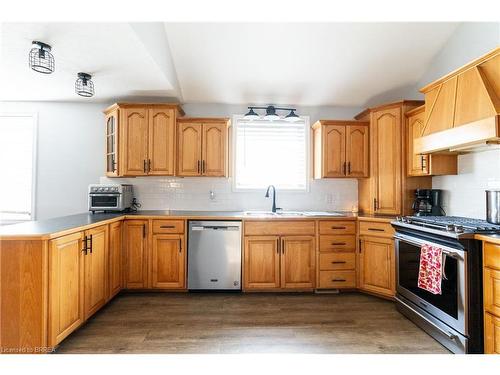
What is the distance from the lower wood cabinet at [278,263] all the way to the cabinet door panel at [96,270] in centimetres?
150

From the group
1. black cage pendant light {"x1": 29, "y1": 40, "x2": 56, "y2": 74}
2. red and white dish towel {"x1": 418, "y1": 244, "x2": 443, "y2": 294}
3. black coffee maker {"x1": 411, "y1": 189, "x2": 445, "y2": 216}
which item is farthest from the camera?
black coffee maker {"x1": 411, "y1": 189, "x2": 445, "y2": 216}

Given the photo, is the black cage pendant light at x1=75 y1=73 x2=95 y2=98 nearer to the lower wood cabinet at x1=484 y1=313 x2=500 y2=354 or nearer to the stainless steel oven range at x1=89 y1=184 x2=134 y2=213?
the stainless steel oven range at x1=89 y1=184 x2=134 y2=213

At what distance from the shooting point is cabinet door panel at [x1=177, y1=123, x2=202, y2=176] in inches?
149

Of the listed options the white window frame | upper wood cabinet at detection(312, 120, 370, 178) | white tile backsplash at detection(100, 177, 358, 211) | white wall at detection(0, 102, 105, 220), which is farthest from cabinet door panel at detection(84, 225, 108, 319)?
upper wood cabinet at detection(312, 120, 370, 178)

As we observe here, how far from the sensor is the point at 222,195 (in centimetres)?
417

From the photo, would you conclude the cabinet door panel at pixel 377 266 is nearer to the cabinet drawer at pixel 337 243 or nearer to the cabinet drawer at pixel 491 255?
the cabinet drawer at pixel 337 243

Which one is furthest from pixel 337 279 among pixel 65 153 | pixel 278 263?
pixel 65 153

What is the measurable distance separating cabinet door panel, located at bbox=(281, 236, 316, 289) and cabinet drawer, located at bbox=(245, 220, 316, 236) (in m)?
0.07

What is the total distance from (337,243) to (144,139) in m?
2.76

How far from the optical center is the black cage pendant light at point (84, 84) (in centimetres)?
309

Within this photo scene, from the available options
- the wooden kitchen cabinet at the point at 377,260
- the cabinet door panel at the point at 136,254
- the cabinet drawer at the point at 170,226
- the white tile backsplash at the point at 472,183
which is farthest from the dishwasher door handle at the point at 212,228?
the white tile backsplash at the point at 472,183

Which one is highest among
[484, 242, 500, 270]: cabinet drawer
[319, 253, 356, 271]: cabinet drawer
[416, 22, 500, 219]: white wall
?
[416, 22, 500, 219]: white wall

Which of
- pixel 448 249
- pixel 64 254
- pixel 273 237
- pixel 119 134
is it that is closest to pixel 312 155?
pixel 273 237

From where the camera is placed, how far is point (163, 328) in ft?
8.34
